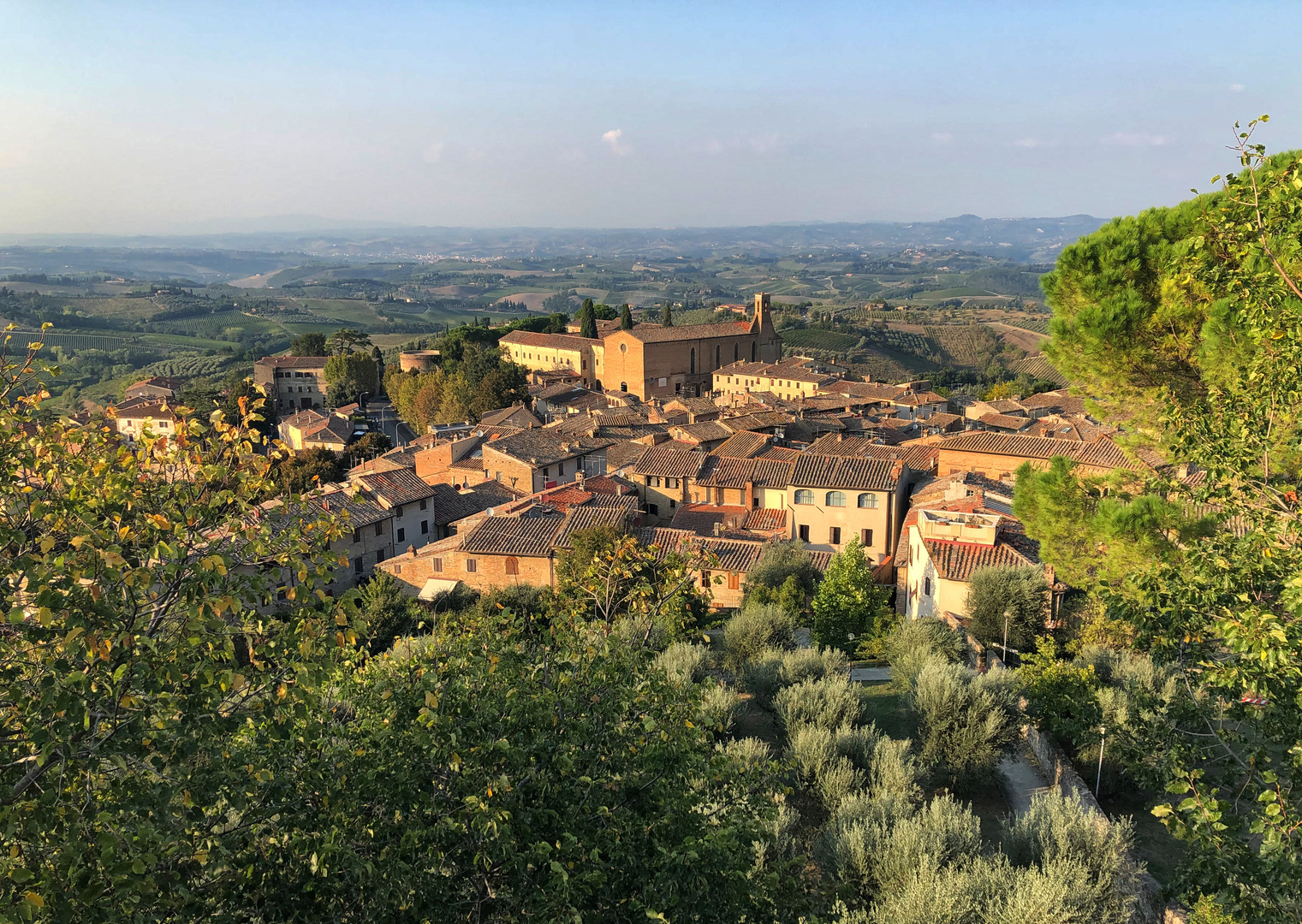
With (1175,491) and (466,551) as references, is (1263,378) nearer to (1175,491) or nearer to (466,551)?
(1175,491)

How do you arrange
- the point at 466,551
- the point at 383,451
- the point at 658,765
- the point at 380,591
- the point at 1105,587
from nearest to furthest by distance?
the point at 658,765 → the point at 1105,587 → the point at 380,591 → the point at 466,551 → the point at 383,451

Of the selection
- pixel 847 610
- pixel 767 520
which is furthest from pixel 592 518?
pixel 847 610

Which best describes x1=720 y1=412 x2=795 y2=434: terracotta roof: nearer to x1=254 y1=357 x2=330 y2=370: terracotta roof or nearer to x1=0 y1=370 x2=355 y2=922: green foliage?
A: x1=0 y1=370 x2=355 y2=922: green foliage

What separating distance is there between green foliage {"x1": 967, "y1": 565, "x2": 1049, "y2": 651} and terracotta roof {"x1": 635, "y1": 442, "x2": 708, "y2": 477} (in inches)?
695

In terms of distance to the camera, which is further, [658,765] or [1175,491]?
[1175,491]

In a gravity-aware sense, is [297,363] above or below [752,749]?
below

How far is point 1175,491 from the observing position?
26.3 ft

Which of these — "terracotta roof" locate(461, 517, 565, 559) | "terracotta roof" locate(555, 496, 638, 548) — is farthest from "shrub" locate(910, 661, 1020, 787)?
"terracotta roof" locate(461, 517, 565, 559)

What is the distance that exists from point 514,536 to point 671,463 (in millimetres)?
9526

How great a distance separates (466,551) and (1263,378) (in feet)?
75.0

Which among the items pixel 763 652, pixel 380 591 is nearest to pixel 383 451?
pixel 380 591

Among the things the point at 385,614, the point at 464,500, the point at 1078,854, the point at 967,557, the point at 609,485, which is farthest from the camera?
the point at 464,500

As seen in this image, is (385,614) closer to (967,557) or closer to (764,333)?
(967,557)

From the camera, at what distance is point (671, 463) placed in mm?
35125
